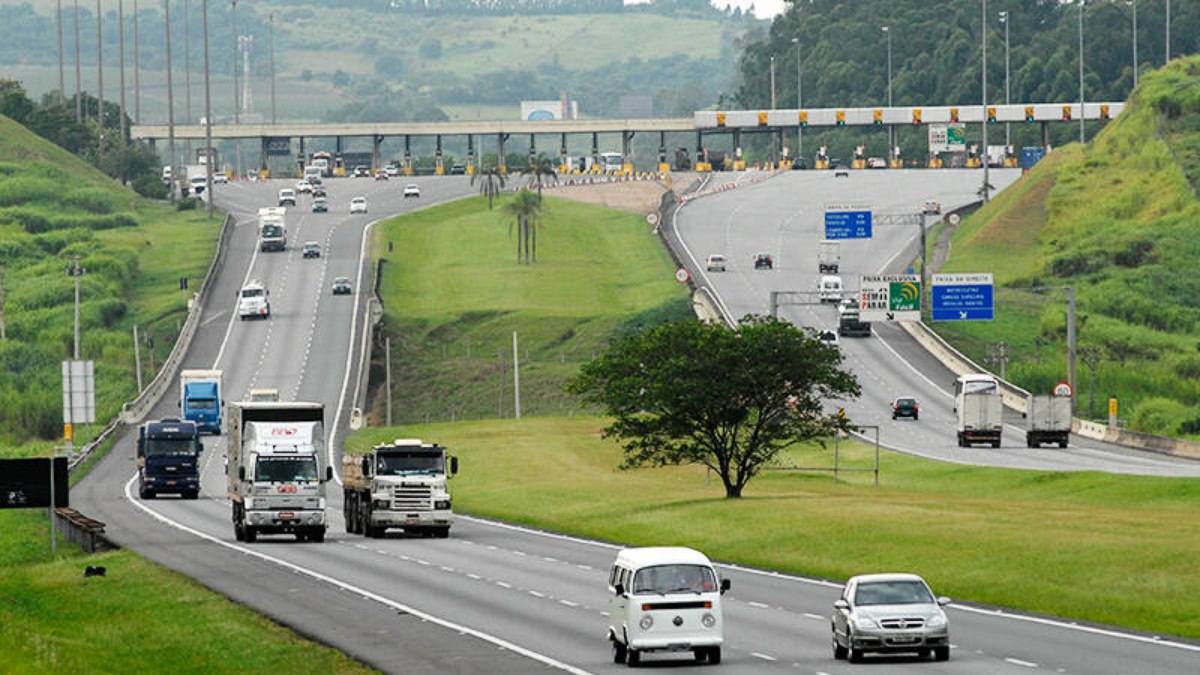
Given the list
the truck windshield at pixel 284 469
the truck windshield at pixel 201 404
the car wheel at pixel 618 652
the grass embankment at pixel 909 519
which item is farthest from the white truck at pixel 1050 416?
the car wheel at pixel 618 652

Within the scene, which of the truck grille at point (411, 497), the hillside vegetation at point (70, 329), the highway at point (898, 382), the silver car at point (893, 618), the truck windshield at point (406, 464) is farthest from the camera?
the hillside vegetation at point (70, 329)

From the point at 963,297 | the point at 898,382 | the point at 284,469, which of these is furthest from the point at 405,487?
the point at 898,382

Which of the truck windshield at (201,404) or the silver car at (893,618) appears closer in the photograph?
the silver car at (893,618)

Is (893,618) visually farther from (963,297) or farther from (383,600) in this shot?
(963,297)

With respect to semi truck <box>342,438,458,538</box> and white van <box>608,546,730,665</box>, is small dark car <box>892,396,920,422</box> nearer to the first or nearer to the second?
semi truck <box>342,438,458,538</box>

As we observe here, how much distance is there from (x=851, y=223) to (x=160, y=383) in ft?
174

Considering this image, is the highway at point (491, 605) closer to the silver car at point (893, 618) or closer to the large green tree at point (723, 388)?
the silver car at point (893, 618)

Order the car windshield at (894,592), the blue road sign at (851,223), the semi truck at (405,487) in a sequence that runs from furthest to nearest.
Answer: the blue road sign at (851,223), the semi truck at (405,487), the car windshield at (894,592)

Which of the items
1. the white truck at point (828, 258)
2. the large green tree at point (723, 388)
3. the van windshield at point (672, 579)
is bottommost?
the van windshield at point (672, 579)

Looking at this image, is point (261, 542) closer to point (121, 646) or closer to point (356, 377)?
point (121, 646)

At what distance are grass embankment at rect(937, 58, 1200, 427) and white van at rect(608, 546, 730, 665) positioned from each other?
90110mm

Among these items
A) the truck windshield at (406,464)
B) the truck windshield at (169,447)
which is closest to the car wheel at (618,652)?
the truck windshield at (406,464)

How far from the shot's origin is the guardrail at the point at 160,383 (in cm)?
13088

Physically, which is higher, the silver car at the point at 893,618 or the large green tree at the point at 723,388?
the large green tree at the point at 723,388
